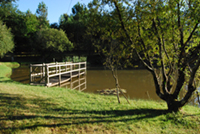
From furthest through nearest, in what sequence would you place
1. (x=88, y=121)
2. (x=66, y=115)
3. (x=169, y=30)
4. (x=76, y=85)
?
(x=76, y=85), (x=169, y=30), (x=66, y=115), (x=88, y=121)

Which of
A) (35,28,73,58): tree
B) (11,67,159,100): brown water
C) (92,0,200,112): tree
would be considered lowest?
(11,67,159,100): brown water

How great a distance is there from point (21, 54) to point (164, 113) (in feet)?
167

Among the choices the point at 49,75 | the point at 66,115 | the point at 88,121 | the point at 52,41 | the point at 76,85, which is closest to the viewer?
the point at 88,121

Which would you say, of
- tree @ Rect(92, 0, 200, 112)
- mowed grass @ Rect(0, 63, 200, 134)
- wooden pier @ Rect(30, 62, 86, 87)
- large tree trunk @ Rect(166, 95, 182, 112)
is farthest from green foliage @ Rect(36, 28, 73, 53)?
large tree trunk @ Rect(166, 95, 182, 112)

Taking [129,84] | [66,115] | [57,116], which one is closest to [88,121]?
[66,115]

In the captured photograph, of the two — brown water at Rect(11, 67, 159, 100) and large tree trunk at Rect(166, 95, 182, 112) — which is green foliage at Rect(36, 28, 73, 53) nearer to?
brown water at Rect(11, 67, 159, 100)

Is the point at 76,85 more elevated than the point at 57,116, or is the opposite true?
the point at 57,116

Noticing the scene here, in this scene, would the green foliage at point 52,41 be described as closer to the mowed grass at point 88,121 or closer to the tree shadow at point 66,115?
the tree shadow at point 66,115

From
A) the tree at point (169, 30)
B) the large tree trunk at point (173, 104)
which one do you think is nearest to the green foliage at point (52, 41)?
the tree at point (169, 30)

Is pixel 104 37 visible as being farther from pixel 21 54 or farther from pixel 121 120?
pixel 21 54

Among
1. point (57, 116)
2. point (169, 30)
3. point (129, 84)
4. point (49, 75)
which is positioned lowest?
point (129, 84)

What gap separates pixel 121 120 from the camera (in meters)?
4.79

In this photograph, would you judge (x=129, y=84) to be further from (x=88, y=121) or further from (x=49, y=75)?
(x=88, y=121)

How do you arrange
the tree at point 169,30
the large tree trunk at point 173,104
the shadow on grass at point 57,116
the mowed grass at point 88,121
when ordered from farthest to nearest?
the large tree trunk at point 173,104 < the tree at point 169,30 < the shadow on grass at point 57,116 < the mowed grass at point 88,121
